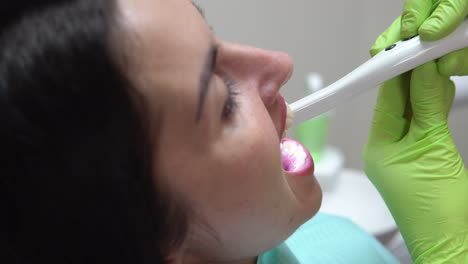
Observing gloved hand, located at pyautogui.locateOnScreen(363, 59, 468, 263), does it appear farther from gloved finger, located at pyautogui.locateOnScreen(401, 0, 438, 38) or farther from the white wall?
the white wall

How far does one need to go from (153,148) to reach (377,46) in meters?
0.49

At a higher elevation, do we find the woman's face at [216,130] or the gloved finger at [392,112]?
the woman's face at [216,130]

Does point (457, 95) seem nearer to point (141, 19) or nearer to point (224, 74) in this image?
point (224, 74)

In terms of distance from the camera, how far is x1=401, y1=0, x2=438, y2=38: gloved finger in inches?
31.1

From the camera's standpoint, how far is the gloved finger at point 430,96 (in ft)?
2.74

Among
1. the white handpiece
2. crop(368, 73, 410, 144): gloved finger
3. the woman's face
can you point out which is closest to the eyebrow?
the woman's face

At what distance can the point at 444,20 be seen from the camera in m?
0.75

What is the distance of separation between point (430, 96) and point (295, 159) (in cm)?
28

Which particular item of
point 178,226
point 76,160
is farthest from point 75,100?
point 178,226

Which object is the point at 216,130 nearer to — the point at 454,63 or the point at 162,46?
the point at 162,46

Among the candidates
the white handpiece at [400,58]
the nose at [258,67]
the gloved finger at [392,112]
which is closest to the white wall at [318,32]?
the gloved finger at [392,112]

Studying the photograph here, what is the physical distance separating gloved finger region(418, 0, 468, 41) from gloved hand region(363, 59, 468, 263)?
0.08 m

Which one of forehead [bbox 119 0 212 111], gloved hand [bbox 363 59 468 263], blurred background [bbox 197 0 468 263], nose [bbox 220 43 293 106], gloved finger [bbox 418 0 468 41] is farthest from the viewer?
blurred background [bbox 197 0 468 263]

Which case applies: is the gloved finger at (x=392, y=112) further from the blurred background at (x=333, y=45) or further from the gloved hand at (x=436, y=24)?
the blurred background at (x=333, y=45)
